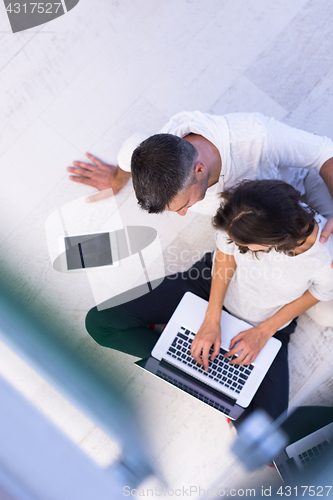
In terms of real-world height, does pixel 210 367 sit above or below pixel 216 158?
below

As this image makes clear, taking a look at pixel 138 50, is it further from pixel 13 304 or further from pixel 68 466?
pixel 68 466

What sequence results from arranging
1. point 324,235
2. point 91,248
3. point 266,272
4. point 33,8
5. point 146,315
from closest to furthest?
point 324,235 → point 266,272 → point 146,315 → point 91,248 → point 33,8

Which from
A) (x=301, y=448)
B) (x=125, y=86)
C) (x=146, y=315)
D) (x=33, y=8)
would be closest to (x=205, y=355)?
(x=146, y=315)

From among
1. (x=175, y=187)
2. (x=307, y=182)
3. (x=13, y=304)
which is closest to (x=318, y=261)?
(x=307, y=182)

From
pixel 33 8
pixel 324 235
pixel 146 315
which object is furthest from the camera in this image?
pixel 33 8

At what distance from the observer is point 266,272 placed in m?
1.11

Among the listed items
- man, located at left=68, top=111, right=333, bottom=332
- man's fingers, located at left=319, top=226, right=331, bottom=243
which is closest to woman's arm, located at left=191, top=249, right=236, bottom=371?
man, located at left=68, top=111, right=333, bottom=332

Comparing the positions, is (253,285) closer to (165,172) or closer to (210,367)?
(210,367)

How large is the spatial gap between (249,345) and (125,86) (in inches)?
47.9

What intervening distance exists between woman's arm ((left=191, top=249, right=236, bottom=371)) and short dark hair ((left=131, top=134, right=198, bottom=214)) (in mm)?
397

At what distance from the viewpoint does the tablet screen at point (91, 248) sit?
139cm

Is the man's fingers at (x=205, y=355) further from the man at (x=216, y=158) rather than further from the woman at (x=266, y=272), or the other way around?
the man at (x=216, y=158)

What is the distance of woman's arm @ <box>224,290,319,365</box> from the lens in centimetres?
116

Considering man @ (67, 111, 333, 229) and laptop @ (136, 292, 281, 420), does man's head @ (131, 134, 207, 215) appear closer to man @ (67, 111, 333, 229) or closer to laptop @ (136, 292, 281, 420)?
man @ (67, 111, 333, 229)
